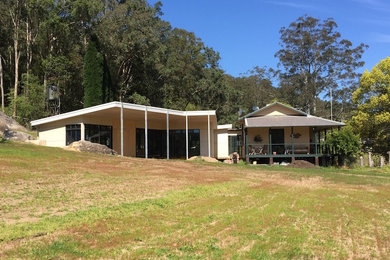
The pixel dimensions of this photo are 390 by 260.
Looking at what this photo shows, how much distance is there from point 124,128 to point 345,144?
15329 millimetres

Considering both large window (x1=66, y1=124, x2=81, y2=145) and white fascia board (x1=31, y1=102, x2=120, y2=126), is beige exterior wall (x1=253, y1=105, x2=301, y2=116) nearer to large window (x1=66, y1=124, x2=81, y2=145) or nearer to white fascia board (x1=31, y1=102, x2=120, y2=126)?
white fascia board (x1=31, y1=102, x2=120, y2=126)

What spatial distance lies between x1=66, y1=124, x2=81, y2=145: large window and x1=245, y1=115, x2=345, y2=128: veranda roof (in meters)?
11.1

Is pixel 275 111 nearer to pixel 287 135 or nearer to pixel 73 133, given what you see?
pixel 287 135

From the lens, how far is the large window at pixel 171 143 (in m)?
27.0

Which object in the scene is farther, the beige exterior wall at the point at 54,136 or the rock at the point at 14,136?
the beige exterior wall at the point at 54,136

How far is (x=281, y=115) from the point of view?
1081 inches

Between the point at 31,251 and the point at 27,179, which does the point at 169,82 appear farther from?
the point at 31,251

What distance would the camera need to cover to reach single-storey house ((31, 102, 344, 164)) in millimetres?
21469

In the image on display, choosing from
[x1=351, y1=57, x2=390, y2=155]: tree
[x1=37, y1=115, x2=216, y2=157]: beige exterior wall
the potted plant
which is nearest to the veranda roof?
the potted plant

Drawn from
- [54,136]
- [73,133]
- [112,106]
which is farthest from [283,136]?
[54,136]

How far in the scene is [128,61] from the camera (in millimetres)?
37719

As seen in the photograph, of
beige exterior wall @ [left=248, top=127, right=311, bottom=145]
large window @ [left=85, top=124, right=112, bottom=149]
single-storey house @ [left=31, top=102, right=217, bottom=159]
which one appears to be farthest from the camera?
beige exterior wall @ [left=248, top=127, right=311, bottom=145]

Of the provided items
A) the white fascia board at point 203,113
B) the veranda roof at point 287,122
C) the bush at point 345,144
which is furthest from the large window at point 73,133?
the bush at point 345,144

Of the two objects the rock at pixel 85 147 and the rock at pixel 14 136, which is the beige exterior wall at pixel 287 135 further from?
the rock at pixel 14 136
